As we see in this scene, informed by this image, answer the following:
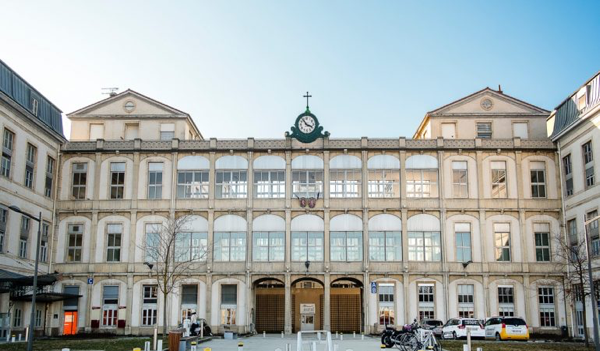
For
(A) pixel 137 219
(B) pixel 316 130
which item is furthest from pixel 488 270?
(A) pixel 137 219

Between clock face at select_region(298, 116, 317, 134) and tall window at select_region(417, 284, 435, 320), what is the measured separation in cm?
1541

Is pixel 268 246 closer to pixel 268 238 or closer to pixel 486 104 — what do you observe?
pixel 268 238

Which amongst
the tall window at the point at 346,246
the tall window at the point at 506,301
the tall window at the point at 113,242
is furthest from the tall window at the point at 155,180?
the tall window at the point at 506,301

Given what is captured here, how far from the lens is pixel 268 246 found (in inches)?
2131

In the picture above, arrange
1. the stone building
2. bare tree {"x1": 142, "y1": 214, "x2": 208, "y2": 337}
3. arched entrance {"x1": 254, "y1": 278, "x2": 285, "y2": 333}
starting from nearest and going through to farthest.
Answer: bare tree {"x1": 142, "y1": 214, "x2": 208, "y2": 337}
the stone building
arched entrance {"x1": 254, "y1": 278, "x2": 285, "y2": 333}

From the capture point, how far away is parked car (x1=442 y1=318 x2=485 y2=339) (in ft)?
145

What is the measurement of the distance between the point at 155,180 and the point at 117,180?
3136 millimetres

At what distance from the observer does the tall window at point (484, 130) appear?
57.8 metres

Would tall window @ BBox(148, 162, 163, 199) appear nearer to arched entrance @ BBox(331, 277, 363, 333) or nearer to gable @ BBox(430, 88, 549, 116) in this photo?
arched entrance @ BBox(331, 277, 363, 333)

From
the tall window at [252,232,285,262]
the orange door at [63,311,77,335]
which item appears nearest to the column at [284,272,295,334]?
the tall window at [252,232,285,262]

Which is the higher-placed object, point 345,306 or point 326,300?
point 326,300

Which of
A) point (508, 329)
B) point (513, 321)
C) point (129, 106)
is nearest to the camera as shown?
point (508, 329)

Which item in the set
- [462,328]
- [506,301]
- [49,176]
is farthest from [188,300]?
[506,301]

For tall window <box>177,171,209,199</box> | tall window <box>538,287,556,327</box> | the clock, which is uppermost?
the clock
